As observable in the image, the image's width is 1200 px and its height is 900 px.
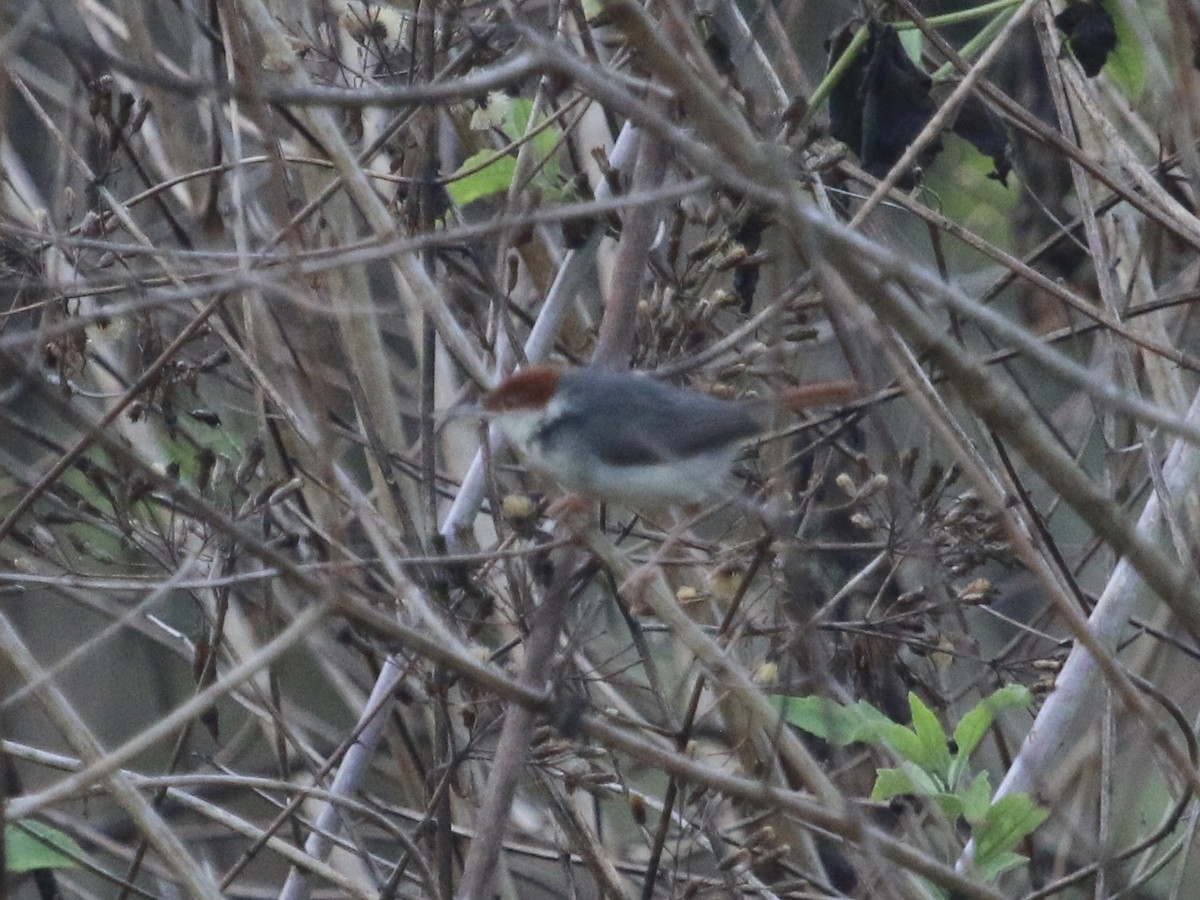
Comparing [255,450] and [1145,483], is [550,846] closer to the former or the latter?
[255,450]

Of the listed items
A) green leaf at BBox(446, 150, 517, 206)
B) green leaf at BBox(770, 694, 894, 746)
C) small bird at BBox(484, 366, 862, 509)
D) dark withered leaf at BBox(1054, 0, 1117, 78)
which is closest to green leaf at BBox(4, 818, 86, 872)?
small bird at BBox(484, 366, 862, 509)

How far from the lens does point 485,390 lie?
9.42ft

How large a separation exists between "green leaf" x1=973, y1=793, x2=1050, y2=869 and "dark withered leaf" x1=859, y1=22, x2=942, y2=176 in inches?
53.1

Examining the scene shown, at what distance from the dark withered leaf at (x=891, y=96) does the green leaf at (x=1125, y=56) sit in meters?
0.43

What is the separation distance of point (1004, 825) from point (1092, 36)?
162 centimetres

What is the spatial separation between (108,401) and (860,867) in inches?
110

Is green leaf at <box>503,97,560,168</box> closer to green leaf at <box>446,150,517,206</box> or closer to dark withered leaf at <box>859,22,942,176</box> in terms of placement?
green leaf at <box>446,150,517,206</box>

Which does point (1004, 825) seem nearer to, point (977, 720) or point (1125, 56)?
point (977, 720)

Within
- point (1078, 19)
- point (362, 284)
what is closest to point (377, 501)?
point (362, 284)

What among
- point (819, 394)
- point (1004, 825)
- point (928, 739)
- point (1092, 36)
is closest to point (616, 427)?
point (819, 394)

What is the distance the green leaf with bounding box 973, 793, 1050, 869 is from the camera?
2389 mm

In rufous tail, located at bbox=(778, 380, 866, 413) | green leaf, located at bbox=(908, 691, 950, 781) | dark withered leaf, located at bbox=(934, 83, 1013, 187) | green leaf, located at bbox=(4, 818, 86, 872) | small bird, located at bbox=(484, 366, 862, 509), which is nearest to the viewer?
green leaf, located at bbox=(4, 818, 86, 872)

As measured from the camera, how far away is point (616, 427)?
9.70 ft

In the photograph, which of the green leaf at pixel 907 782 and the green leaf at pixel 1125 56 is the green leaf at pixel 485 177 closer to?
the green leaf at pixel 1125 56
